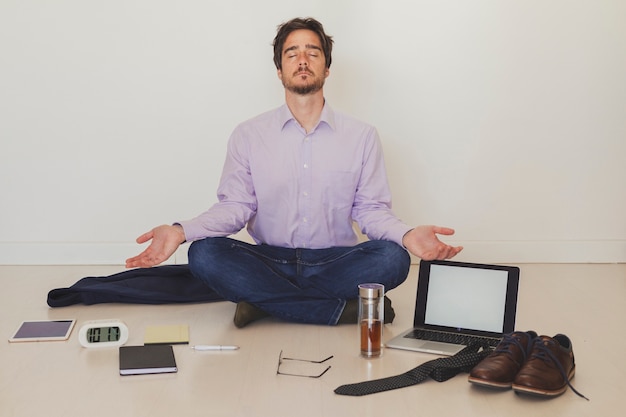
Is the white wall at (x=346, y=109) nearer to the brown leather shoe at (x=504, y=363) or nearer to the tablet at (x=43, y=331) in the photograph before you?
the tablet at (x=43, y=331)

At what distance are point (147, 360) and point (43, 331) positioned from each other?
59 cm

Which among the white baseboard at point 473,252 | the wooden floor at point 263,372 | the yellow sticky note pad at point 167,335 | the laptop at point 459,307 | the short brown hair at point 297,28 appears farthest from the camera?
the white baseboard at point 473,252

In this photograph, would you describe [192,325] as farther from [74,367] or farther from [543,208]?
[543,208]

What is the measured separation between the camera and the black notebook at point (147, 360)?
2639mm

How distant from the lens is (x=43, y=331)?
311 centimetres

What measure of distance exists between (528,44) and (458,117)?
0.50 meters

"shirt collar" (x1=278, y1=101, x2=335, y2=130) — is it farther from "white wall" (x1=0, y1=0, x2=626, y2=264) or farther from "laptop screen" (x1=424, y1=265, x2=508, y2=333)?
"white wall" (x1=0, y1=0, x2=626, y2=264)

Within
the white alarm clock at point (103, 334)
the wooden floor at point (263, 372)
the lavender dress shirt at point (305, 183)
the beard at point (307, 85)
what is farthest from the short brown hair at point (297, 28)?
the white alarm clock at point (103, 334)

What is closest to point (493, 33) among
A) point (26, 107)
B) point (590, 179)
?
point (590, 179)

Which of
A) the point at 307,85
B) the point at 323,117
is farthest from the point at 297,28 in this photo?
the point at 323,117

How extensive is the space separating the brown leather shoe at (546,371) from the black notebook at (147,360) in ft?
3.37

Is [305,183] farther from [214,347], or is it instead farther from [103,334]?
[103,334]

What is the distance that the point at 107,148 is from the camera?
174 inches

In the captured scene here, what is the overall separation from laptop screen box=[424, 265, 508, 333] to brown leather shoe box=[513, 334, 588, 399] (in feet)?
1.25
